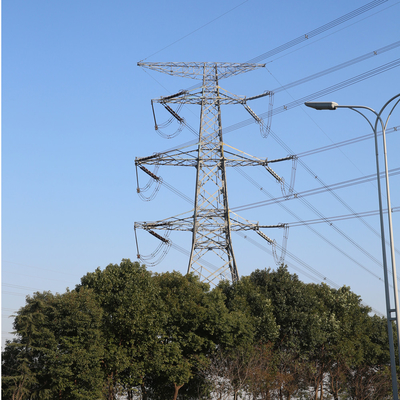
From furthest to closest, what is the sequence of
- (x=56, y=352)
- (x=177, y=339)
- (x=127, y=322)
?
(x=177, y=339)
(x=127, y=322)
(x=56, y=352)

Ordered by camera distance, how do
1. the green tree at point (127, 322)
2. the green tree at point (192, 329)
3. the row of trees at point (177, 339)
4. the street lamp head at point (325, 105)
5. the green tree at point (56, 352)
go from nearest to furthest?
the street lamp head at point (325, 105), the green tree at point (56, 352), the row of trees at point (177, 339), the green tree at point (127, 322), the green tree at point (192, 329)

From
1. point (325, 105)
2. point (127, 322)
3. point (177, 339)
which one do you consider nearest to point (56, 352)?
point (127, 322)

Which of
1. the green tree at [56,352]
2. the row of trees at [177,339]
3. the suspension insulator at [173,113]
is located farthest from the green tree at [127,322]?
the suspension insulator at [173,113]

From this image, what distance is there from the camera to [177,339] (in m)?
50.9

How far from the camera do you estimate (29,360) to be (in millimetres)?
42000

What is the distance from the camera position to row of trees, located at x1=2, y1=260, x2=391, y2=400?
42.3 metres

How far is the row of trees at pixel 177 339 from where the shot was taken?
139ft

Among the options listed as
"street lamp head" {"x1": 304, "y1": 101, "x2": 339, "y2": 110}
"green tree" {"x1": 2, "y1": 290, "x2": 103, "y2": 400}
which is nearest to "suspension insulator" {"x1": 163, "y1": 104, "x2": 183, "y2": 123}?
"green tree" {"x1": 2, "y1": 290, "x2": 103, "y2": 400}

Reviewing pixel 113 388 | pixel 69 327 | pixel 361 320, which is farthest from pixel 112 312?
pixel 361 320

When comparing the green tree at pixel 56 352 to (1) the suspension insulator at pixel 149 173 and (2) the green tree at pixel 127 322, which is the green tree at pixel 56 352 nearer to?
(2) the green tree at pixel 127 322

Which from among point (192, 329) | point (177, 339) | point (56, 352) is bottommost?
point (56, 352)

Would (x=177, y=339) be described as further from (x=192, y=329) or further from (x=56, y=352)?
(x=56, y=352)

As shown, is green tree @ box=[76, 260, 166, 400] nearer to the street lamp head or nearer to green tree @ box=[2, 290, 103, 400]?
green tree @ box=[2, 290, 103, 400]

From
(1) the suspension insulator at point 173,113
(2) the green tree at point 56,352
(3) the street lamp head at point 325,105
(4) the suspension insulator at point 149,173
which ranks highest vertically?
(1) the suspension insulator at point 173,113
